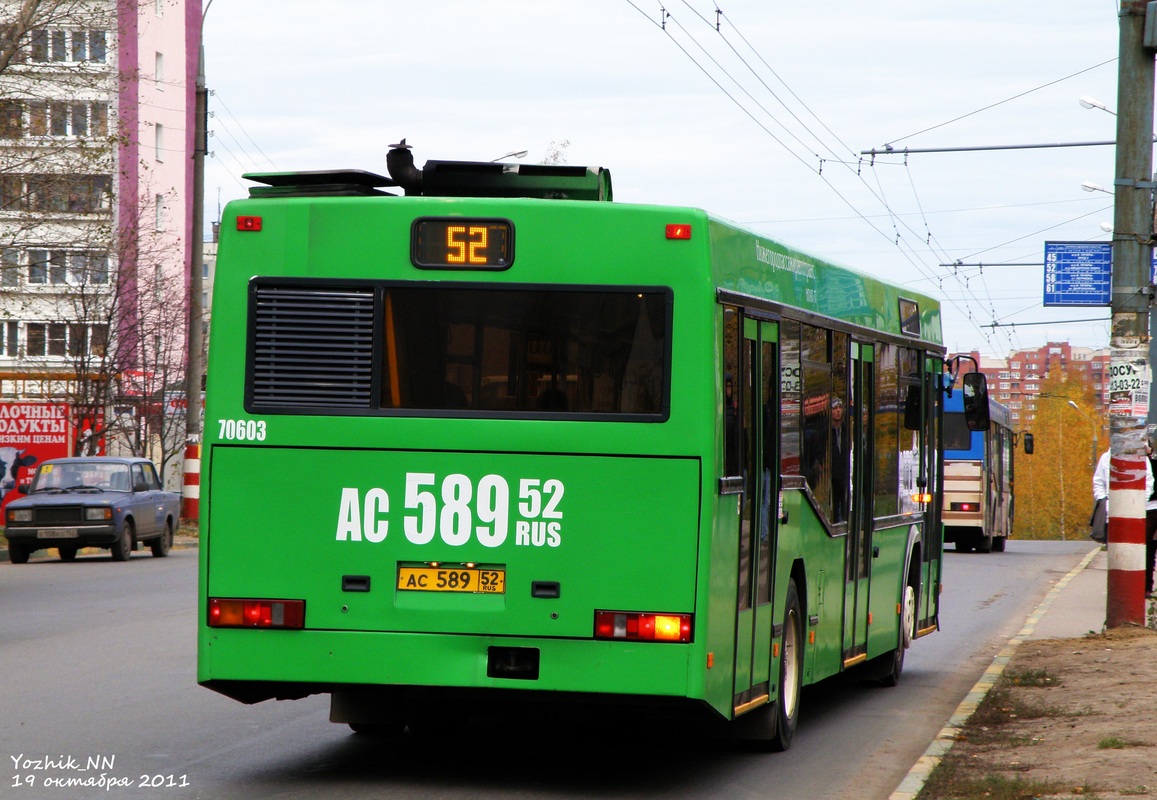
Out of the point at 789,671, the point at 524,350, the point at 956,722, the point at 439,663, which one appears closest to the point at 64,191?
the point at 956,722

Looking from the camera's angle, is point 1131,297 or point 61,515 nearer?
point 1131,297

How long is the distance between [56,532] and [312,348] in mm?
20423

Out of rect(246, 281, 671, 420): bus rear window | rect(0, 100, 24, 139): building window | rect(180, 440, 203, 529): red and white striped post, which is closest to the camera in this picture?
rect(246, 281, 671, 420): bus rear window

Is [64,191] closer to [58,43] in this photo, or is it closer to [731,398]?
[58,43]

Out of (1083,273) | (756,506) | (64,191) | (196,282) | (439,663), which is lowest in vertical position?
(439,663)

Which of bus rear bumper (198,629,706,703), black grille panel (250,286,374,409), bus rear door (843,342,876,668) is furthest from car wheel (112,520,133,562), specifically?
black grille panel (250,286,374,409)

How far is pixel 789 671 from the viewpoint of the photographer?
396 inches

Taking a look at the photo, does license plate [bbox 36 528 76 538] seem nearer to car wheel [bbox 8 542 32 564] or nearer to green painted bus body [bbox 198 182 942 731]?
car wheel [bbox 8 542 32 564]

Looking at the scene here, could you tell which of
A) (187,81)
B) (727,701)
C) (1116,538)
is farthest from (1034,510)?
(727,701)

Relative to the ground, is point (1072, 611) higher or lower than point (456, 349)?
lower

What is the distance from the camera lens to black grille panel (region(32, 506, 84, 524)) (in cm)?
2747

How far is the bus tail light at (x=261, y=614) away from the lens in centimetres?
823

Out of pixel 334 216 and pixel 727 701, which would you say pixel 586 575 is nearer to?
pixel 727 701

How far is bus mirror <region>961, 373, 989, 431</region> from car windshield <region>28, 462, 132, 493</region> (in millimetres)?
17397
